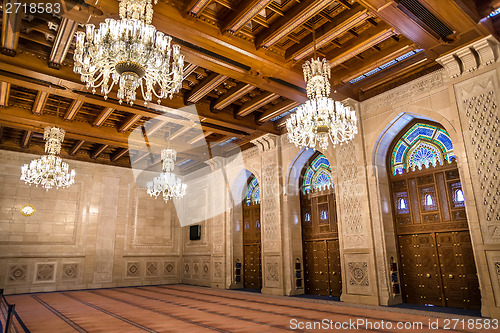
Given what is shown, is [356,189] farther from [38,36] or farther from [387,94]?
[38,36]

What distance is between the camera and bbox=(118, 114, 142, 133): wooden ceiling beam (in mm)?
8531

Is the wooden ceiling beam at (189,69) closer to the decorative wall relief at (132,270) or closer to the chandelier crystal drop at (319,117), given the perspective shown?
the chandelier crystal drop at (319,117)

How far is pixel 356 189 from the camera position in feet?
23.5

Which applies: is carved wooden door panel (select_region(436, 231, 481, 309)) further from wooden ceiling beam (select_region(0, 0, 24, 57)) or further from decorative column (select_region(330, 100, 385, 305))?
wooden ceiling beam (select_region(0, 0, 24, 57))

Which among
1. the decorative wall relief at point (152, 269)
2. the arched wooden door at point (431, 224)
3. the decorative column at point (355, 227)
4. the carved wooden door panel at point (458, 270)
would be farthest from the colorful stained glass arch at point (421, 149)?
the decorative wall relief at point (152, 269)

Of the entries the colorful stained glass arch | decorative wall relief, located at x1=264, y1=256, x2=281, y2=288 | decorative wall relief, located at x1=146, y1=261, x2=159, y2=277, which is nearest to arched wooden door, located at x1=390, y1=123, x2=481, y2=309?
the colorful stained glass arch

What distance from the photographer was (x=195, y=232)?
1234 centimetres

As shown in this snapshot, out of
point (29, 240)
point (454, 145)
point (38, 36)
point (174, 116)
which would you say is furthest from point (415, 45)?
point (29, 240)

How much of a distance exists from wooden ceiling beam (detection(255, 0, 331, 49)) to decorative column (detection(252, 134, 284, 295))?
4050 mm

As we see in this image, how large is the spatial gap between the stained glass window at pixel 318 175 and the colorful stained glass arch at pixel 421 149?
1804mm

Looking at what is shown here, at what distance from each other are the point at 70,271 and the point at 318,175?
8297 mm

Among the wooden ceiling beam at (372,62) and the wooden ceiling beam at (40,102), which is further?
the wooden ceiling beam at (40,102)

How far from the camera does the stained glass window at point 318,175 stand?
874cm

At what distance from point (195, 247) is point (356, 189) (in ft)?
23.4
